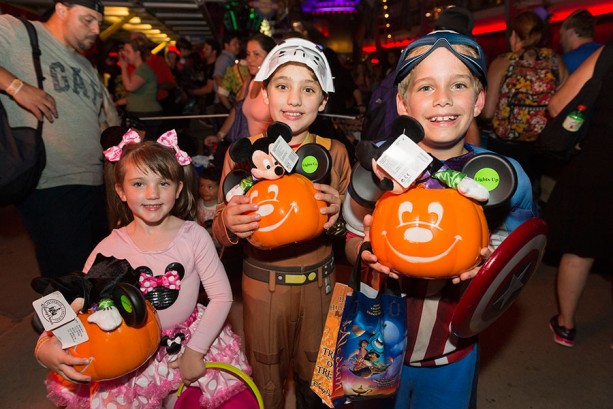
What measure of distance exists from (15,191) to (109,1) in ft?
17.8

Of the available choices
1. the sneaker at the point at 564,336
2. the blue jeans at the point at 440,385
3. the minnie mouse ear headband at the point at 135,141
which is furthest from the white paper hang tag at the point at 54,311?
the sneaker at the point at 564,336

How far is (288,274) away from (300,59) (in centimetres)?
89

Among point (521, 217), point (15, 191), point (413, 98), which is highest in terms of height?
point (413, 98)

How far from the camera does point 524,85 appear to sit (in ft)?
11.9

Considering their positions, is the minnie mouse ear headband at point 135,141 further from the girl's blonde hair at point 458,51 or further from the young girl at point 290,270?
the girl's blonde hair at point 458,51

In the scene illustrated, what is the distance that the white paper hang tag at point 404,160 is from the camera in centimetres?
115

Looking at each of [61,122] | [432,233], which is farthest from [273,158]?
[61,122]

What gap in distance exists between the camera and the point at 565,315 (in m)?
3.02

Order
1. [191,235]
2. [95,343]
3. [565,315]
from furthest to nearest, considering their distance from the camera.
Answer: [565,315], [191,235], [95,343]

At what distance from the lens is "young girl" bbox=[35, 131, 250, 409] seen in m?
1.73

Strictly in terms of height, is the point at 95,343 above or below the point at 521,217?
below

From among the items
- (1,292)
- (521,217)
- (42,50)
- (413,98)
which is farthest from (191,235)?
(1,292)

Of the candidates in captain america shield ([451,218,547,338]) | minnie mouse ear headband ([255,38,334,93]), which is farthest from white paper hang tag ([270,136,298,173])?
captain america shield ([451,218,547,338])

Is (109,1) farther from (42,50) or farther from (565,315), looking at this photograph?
(565,315)
